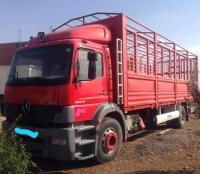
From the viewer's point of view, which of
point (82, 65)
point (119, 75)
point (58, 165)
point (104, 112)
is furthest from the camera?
point (119, 75)

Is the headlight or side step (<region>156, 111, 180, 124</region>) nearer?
the headlight

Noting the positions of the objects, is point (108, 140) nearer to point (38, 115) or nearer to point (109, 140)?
point (109, 140)

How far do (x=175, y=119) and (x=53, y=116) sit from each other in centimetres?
815

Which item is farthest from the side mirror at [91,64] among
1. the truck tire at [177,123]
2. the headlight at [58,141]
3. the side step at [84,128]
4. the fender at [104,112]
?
the truck tire at [177,123]

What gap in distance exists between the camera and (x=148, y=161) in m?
8.61

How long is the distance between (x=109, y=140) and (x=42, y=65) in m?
2.35

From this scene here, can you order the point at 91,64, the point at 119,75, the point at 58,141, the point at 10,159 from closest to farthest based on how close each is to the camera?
the point at 10,159 < the point at 58,141 < the point at 91,64 < the point at 119,75

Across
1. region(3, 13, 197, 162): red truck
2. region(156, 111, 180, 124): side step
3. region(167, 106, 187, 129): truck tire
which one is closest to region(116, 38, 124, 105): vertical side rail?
region(3, 13, 197, 162): red truck

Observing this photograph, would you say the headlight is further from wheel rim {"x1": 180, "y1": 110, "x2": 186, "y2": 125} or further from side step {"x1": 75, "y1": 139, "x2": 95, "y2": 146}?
wheel rim {"x1": 180, "y1": 110, "x2": 186, "y2": 125}

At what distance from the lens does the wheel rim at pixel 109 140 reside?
27.1 feet

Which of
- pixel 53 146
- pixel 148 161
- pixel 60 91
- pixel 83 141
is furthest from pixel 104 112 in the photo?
pixel 148 161

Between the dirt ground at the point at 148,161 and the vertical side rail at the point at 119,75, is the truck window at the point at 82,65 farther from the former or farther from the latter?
the dirt ground at the point at 148,161

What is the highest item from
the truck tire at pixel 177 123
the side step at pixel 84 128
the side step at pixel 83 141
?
the side step at pixel 84 128

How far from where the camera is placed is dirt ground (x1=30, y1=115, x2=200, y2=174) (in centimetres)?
774
